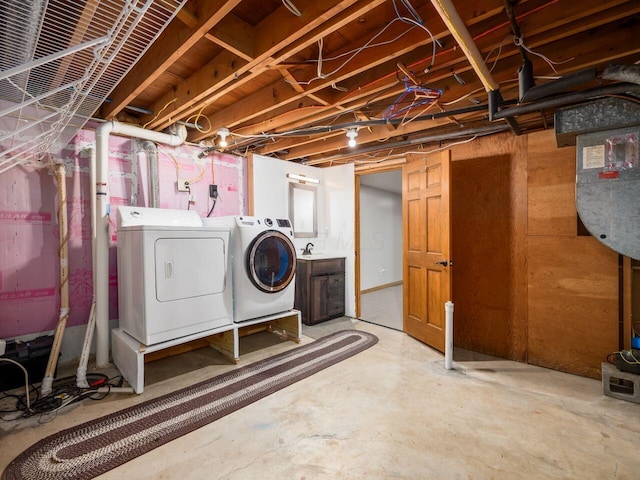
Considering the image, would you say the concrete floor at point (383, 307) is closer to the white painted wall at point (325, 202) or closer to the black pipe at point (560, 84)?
the white painted wall at point (325, 202)

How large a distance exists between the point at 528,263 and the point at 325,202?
2.68 metres

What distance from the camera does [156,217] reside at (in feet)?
9.27

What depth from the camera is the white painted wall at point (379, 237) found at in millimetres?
5934

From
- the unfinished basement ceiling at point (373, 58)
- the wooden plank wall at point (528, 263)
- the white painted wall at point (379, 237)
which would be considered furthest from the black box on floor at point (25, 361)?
the white painted wall at point (379, 237)

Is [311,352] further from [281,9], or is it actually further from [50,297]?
[281,9]

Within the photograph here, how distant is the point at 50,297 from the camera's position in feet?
8.42

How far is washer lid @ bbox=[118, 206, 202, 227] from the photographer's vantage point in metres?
2.61

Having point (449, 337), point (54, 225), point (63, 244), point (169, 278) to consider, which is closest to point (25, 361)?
point (63, 244)

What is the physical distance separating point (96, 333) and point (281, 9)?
2961 millimetres

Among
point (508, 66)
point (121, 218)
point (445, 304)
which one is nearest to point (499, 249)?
point (445, 304)

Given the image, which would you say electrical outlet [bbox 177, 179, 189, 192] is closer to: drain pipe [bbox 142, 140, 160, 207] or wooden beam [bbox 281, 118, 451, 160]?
drain pipe [bbox 142, 140, 160, 207]

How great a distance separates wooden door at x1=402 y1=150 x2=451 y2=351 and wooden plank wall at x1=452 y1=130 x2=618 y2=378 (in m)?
0.33

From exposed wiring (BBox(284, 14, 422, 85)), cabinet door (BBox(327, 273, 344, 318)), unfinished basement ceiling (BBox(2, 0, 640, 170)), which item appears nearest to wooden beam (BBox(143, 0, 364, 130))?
unfinished basement ceiling (BBox(2, 0, 640, 170))

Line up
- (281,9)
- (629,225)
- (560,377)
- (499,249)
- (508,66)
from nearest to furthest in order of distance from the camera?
(281,9), (508,66), (629,225), (560,377), (499,249)
